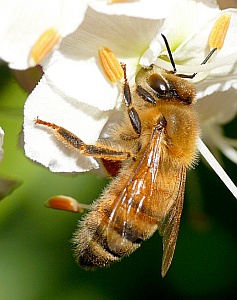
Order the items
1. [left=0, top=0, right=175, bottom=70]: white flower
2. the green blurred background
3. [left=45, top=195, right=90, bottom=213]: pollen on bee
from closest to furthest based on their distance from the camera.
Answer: [left=0, top=0, right=175, bottom=70]: white flower, [left=45, top=195, right=90, bottom=213]: pollen on bee, the green blurred background

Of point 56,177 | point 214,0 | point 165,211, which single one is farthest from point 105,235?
point 56,177

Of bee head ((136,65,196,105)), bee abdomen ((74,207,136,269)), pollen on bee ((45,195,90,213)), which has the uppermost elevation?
bee head ((136,65,196,105))

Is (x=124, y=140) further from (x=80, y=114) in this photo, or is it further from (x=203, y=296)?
(x=203, y=296)

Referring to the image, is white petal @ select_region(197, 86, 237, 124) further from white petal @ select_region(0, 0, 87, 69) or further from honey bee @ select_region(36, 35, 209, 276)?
white petal @ select_region(0, 0, 87, 69)

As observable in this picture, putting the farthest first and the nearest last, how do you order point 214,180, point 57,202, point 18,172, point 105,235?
point 214,180 → point 18,172 → point 57,202 → point 105,235

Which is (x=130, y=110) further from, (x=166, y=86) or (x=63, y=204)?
(x=63, y=204)

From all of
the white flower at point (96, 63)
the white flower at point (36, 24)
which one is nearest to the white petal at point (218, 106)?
the white flower at point (96, 63)

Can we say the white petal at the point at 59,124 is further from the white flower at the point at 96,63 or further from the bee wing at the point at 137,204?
the bee wing at the point at 137,204

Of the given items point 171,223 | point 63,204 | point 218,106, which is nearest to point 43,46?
point 171,223

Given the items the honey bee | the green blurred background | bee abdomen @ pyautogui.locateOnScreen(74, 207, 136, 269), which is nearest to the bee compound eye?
the honey bee
